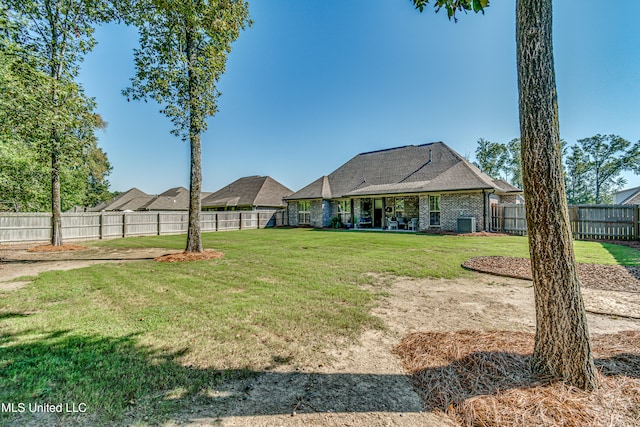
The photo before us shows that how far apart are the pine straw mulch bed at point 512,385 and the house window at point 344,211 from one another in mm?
19584

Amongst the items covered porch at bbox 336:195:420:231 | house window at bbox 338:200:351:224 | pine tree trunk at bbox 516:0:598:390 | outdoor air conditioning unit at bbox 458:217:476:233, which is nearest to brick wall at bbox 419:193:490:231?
outdoor air conditioning unit at bbox 458:217:476:233

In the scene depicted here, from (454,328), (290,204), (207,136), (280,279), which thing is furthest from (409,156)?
(454,328)

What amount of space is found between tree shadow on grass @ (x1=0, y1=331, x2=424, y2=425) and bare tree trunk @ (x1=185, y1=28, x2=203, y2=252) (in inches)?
275

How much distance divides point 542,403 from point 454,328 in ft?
5.36

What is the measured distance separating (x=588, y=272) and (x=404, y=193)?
481 inches

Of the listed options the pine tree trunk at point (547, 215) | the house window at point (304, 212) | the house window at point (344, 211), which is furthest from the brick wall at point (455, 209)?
A: the pine tree trunk at point (547, 215)

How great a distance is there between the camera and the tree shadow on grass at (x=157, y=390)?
214 cm

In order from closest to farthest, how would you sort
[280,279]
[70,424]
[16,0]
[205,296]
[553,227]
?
1. [70,424]
2. [553,227]
3. [205,296]
4. [280,279]
5. [16,0]

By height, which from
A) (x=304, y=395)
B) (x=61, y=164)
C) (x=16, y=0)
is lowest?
(x=304, y=395)

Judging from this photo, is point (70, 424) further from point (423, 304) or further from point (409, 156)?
point (409, 156)

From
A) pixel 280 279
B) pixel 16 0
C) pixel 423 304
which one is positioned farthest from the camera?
pixel 16 0

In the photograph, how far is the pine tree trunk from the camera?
7.55ft

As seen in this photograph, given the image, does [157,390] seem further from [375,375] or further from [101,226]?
[101,226]

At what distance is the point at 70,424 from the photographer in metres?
2.02
